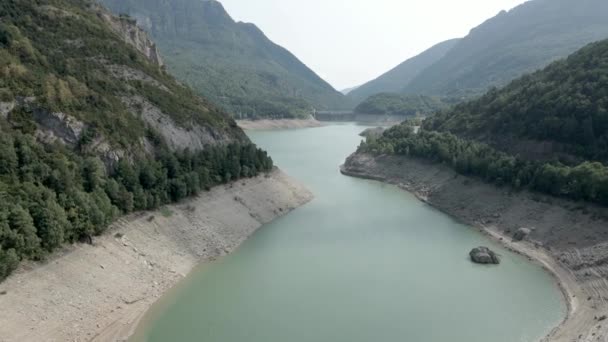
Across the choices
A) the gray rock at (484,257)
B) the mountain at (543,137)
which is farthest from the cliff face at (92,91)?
the gray rock at (484,257)

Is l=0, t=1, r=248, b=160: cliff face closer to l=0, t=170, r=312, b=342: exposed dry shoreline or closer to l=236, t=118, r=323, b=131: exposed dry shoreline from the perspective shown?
l=0, t=170, r=312, b=342: exposed dry shoreline

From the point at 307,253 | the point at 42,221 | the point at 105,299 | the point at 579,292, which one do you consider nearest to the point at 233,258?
the point at 307,253

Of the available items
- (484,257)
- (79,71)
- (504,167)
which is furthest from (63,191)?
(504,167)

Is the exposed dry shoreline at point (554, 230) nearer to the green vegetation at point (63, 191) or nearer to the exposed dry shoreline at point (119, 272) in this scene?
the exposed dry shoreline at point (119, 272)

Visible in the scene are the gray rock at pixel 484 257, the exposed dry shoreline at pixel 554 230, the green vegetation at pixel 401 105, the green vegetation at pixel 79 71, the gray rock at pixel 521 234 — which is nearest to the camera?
the exposed dry shoreline at pixel 554 230

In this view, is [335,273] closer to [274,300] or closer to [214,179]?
[274,300]
